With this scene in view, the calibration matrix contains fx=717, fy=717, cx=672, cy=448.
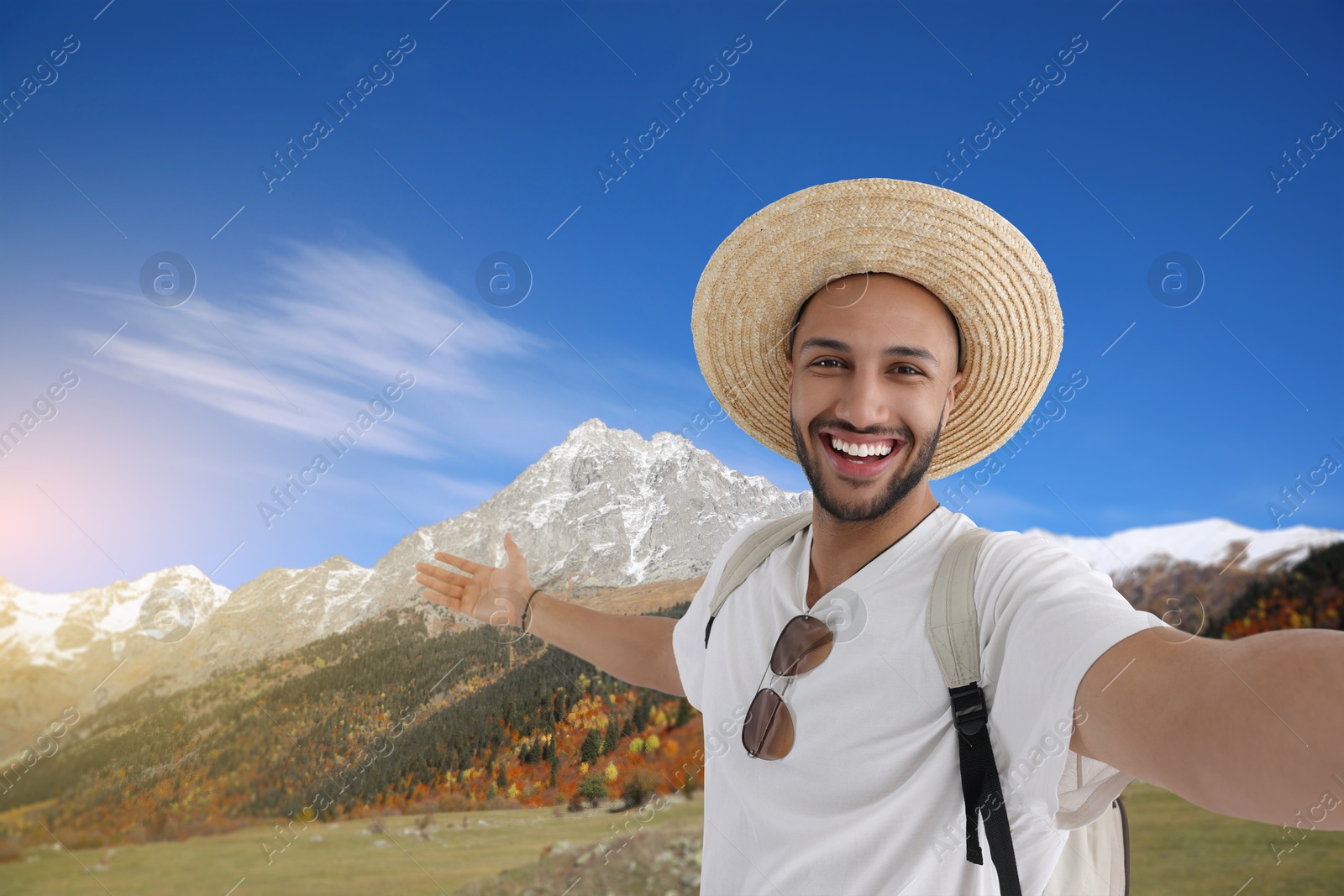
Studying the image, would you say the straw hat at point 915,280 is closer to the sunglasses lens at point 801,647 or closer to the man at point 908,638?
the man at point 908,638

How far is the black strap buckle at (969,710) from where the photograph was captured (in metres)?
1.02

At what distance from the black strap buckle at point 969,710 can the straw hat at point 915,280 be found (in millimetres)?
813

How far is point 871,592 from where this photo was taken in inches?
49.8

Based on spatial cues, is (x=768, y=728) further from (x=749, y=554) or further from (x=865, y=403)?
(x=865, y=403)

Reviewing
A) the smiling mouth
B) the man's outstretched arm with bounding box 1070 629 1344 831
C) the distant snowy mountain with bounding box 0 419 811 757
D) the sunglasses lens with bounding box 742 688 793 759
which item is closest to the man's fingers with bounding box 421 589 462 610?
the sunglasses lens with bounding box 742 688 793 759

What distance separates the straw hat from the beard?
0.31m

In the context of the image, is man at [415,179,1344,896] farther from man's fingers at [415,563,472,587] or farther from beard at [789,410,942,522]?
man's fingers at [415,563,472,587]

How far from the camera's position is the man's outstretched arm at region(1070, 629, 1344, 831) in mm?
651

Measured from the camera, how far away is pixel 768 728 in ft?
4.22

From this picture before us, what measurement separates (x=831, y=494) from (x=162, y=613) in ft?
13.2

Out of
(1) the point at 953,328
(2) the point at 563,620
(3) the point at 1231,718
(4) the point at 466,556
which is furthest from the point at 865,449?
(4) the point at 466,556

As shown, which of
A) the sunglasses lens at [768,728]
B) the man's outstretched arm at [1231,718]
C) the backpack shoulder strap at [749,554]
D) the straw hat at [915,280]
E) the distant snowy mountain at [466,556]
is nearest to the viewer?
the man's outstretched arm at [1231,718]

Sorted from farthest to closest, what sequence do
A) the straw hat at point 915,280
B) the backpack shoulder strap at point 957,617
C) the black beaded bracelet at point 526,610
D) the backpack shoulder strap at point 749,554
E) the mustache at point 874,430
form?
1. the black beaded bracelet at point 526,610
2. the backpack shoulder strap at point 749,554
3. the straw hat at point 915,280
4. the mustache at point 874,430
5. the backpack shoulder strap at point 957,617

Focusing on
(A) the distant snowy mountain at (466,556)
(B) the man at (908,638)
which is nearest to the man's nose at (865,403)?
(B) the man at (908,638)
